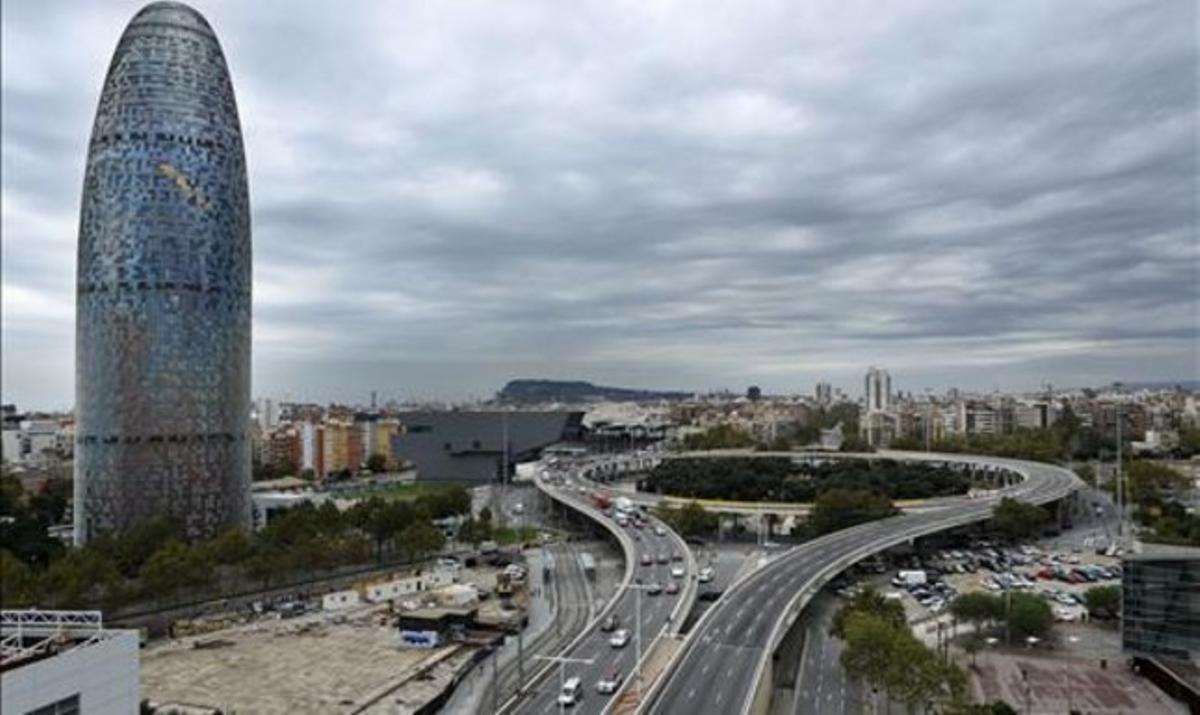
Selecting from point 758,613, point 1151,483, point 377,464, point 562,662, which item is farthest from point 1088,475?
point 377,464

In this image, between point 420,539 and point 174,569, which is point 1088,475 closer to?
point 420,539

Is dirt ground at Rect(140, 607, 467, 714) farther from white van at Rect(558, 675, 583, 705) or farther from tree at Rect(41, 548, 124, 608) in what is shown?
white van at Rect(558, 675, 583, 705)

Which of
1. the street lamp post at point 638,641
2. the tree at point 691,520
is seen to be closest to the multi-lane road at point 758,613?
the street lamp post at point 638,641

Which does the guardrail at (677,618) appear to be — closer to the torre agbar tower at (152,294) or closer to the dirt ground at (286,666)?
the dirt ground at (286,666)

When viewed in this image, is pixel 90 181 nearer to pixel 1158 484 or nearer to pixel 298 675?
pixel 298 675

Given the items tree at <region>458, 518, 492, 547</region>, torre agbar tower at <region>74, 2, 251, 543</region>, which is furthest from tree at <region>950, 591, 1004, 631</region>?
torre agbar tower at <region>74, 2, 251, 543</region>

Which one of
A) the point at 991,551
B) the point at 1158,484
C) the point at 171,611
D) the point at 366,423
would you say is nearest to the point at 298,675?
the point at 171,611
